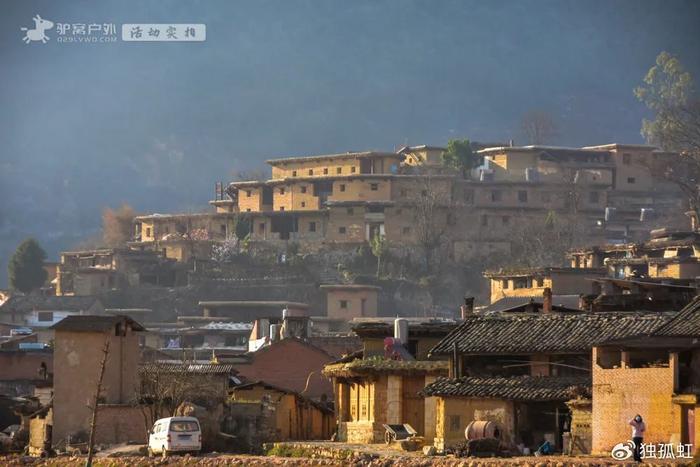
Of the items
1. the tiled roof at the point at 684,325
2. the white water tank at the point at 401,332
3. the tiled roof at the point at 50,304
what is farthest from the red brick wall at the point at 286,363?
the tiled roof at the point at 50,304

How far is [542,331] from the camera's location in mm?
41938

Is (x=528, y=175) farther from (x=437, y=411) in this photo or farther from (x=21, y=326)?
(x=437, y=411)

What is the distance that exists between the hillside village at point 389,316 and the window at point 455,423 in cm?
6

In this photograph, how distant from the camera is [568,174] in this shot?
393 feet

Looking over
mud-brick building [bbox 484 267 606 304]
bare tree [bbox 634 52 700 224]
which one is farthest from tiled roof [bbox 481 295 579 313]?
bare tree [bbox 634 52 700 224]

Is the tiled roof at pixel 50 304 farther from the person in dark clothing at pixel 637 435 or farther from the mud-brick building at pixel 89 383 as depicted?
the person in dark clothing at pixel 637 435

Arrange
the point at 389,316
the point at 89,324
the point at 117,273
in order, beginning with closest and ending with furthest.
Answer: the point at 89,324, the point at 389,316, the point at 117,273

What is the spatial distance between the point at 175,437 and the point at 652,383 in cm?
1039

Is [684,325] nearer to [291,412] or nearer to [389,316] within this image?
[291,412]

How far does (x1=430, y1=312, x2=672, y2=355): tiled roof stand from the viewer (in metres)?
40.3

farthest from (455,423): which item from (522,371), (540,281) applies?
(540,281)

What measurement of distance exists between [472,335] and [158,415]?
831 centimetres

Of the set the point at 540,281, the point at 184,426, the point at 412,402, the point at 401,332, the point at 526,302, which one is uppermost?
the point at 540,281

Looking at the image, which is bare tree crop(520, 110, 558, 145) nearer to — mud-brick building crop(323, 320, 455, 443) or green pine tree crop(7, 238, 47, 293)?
green pine tree crop(7, 238, 47, 293)
